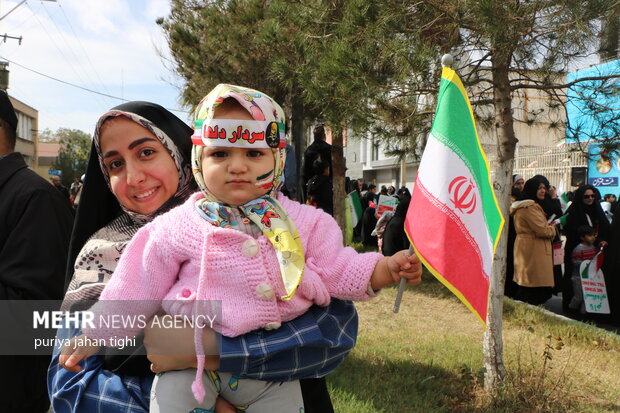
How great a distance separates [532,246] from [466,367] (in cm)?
395

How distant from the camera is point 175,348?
1481 millimetres

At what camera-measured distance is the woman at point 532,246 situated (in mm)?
7785

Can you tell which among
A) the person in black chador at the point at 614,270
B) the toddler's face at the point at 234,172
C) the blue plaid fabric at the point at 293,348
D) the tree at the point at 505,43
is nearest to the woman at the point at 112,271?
the blue plaid fabric at the point at 293,348

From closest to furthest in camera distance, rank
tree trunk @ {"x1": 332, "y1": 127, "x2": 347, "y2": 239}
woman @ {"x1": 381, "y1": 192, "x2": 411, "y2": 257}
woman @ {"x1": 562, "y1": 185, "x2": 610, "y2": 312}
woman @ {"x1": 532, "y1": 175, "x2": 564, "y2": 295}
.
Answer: woman @ {"x1": 562, "y1": 185, "x2": 610, "y2": 312}
woman @ {"x1": 532, "y1": 175, "x2": 564, "y2": 295}
woman @ {"x1": 381, "y1": 192, "x2": 411, "y2": 257}
tree trunk @ {"x1": 332, "y1": 127, "x2": 347, "y2": 239}

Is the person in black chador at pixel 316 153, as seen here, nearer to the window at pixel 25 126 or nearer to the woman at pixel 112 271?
the woman at pixel 112 271

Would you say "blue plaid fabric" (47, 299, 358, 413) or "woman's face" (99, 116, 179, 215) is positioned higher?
"woman's face" (99, 116, 179, 215)

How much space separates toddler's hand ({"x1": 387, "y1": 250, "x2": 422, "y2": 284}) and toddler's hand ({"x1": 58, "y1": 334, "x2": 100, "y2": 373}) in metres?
0.90

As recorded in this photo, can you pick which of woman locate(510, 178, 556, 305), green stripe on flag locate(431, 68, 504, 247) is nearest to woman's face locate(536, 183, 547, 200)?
woman locate(510, 178, 556, 305)

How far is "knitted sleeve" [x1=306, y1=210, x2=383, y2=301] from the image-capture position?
1624 millimetres

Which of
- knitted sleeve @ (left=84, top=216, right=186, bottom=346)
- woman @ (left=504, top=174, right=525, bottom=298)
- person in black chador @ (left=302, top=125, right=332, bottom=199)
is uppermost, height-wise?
person in black chador @ (left=302, top=125, right=332, bottom=199)

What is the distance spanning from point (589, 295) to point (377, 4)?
532cm

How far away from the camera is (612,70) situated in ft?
13.8

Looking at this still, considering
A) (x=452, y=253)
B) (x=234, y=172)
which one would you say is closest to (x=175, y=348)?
(x=234, y=172)

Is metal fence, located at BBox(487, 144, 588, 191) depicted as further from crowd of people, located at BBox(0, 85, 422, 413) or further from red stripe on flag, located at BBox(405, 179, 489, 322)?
crowd of people, located at BBox(0, 85, 422, 413)
